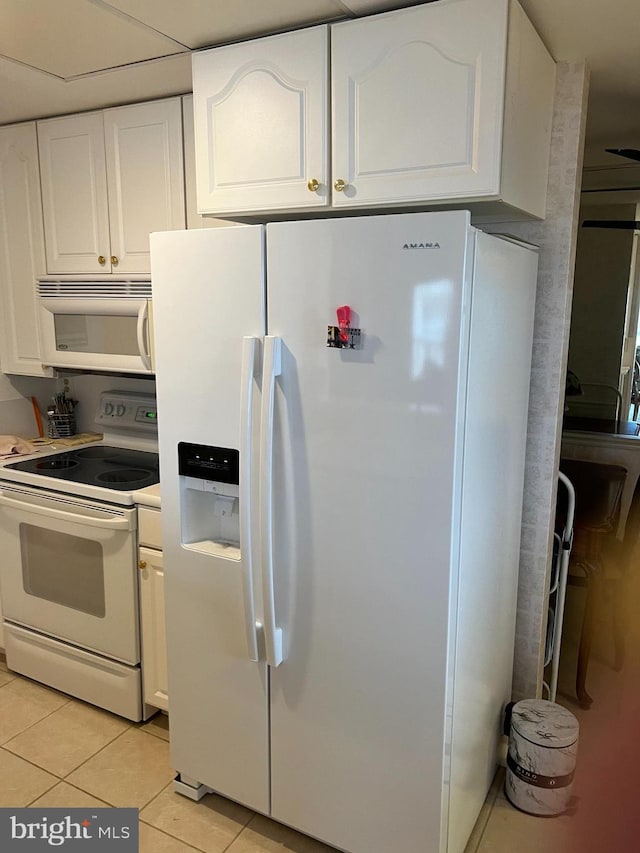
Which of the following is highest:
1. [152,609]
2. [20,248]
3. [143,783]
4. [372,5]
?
[372,5]

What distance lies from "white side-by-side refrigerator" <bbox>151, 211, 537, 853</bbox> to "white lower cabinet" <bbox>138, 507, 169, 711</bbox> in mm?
316

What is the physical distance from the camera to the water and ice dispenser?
6.12ft

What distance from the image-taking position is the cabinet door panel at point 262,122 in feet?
5.74

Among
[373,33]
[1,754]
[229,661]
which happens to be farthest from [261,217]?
[1,754]

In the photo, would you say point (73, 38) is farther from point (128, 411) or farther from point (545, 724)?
point (545, 724)

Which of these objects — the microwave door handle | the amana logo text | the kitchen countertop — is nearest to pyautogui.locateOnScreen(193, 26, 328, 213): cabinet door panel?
the amana logo text

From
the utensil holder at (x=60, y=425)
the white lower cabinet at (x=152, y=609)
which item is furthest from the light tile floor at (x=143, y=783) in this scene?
the utensil holder at (x=60, y=425)

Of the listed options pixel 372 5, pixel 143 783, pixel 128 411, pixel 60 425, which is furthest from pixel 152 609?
pixel 372 5

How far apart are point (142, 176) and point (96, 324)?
2.06 feet

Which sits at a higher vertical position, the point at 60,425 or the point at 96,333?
the point at 96,333

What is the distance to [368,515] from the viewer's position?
1.66m

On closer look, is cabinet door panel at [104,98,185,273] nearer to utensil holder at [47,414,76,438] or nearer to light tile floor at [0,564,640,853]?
utensil holder at [47,414,76,438]

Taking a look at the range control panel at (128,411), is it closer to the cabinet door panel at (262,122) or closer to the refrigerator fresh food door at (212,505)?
the refrigerator fresh food door at (212,505)

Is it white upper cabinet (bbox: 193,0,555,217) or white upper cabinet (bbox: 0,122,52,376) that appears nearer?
white upper cabinet (bbox: 193,0,555,217)
